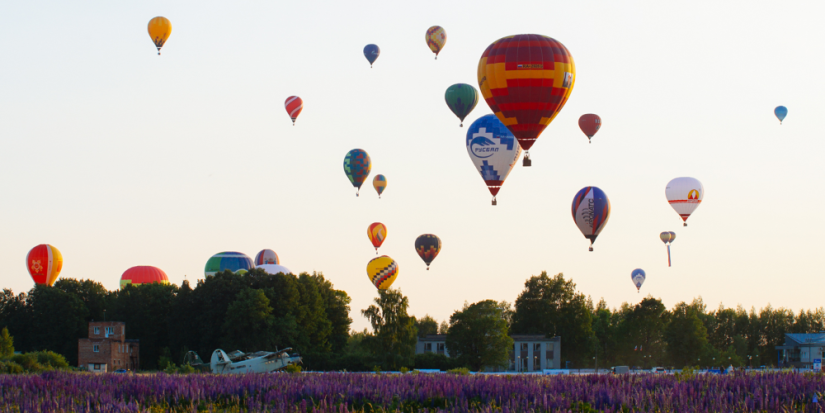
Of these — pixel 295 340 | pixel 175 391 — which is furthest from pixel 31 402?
pixel 295 340

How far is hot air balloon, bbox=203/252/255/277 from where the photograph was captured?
118688mm

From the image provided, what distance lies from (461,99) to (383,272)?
115ft

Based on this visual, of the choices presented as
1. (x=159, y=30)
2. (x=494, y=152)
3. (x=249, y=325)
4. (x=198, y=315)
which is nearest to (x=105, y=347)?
(x=198, y=315)

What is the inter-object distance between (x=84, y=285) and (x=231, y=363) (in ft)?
148

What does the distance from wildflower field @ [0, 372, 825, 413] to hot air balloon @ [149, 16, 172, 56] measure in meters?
60.6

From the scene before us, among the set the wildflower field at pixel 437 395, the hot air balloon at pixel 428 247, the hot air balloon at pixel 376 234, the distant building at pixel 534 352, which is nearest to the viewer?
the wildflower field at pixel 437 395

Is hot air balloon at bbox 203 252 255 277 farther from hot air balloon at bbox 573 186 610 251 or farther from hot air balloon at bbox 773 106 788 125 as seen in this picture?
hot air balloon at bbox 773 106 788 125

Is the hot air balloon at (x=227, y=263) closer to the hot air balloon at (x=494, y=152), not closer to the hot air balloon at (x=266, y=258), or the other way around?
the hot air balloon at (x=266, y=258)

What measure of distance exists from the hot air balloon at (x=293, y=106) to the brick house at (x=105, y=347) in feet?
90.6

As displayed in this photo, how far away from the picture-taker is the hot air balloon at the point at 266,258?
5344 inches

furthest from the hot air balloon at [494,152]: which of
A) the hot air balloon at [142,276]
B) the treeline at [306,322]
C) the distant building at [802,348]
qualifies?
the distant building at [802,348]

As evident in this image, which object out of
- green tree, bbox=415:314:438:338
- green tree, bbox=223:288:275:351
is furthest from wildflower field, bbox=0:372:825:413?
green tree, bbox=415:314:438:338

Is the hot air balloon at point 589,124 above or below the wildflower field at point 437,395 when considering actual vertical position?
above

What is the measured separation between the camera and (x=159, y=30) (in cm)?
8431
